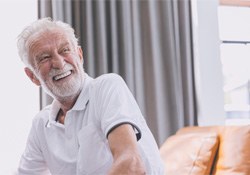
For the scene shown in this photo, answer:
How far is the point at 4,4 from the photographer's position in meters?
2.89

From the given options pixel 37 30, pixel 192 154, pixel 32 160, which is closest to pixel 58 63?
pixel 37 30

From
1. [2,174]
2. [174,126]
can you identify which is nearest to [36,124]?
[2,174]

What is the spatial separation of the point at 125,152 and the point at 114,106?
0.65 feet

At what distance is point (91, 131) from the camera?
4.52 ft

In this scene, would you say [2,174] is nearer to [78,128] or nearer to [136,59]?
[136,59]

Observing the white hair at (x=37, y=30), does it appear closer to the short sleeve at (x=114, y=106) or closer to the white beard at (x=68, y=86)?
the white beard at (x=68, y=86)

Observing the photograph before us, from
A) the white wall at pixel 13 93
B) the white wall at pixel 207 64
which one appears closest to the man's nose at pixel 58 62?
the white wall at pixel 13 93

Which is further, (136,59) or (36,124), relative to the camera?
(136,59)

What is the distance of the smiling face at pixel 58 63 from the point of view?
1.47 metres

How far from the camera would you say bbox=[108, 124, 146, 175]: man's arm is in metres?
1.07

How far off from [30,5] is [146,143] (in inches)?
73.9

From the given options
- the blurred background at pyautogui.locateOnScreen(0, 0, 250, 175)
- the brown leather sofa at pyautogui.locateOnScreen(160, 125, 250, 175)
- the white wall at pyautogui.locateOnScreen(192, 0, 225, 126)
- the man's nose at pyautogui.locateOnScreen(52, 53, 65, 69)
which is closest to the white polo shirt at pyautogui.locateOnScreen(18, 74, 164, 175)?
the man's nose at pyautogui.locateOnScreen(52, 53, 65, 69)

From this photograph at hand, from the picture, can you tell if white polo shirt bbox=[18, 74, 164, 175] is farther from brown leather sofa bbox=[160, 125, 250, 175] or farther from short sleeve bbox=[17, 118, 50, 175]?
brown leather sofa bbox=[160, 125, 250, 175]

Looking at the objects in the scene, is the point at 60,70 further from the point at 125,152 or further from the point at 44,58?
the point at 125,152
